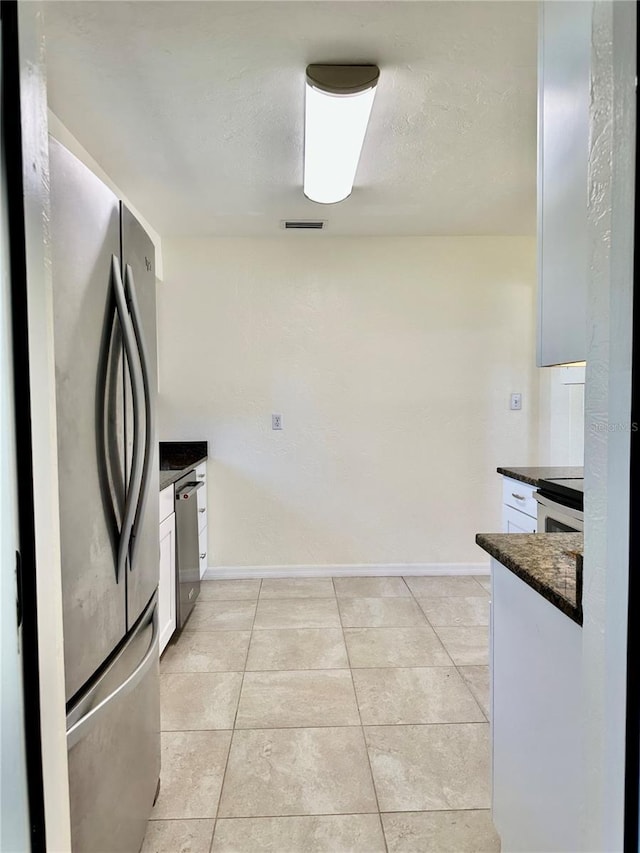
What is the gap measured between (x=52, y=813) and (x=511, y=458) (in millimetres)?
3442

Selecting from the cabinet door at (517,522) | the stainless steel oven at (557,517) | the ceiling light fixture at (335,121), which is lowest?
the cabinet door at (517,522)

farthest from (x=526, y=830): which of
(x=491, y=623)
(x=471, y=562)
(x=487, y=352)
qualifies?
(x=487, y=352)

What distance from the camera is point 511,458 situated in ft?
11.5

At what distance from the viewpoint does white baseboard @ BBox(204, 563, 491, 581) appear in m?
3.45

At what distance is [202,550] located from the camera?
320 centimetres

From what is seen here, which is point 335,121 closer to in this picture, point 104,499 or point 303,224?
point 303,224

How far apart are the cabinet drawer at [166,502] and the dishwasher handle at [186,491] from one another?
0.11 meters

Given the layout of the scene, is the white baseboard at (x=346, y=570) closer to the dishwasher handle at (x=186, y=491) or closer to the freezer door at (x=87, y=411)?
the dishwasher handle at (x=186, y=491)

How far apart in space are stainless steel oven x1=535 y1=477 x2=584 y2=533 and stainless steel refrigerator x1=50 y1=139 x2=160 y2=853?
166cm

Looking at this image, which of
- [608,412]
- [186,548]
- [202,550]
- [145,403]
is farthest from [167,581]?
[608,412]

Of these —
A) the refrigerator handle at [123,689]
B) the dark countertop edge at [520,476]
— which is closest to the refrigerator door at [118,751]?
the refrigerator handle at [123,689]

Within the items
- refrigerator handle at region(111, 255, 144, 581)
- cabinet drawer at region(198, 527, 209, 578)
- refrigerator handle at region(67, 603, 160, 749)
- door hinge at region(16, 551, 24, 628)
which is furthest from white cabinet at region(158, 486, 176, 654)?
door hinge at region(16, 551, 24, 628)

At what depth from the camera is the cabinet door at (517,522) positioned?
90.9 inches

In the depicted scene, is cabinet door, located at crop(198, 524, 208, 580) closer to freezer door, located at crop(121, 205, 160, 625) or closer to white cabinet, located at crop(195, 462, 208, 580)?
white cabinet, located at crop(195, 462, 208, 580)
